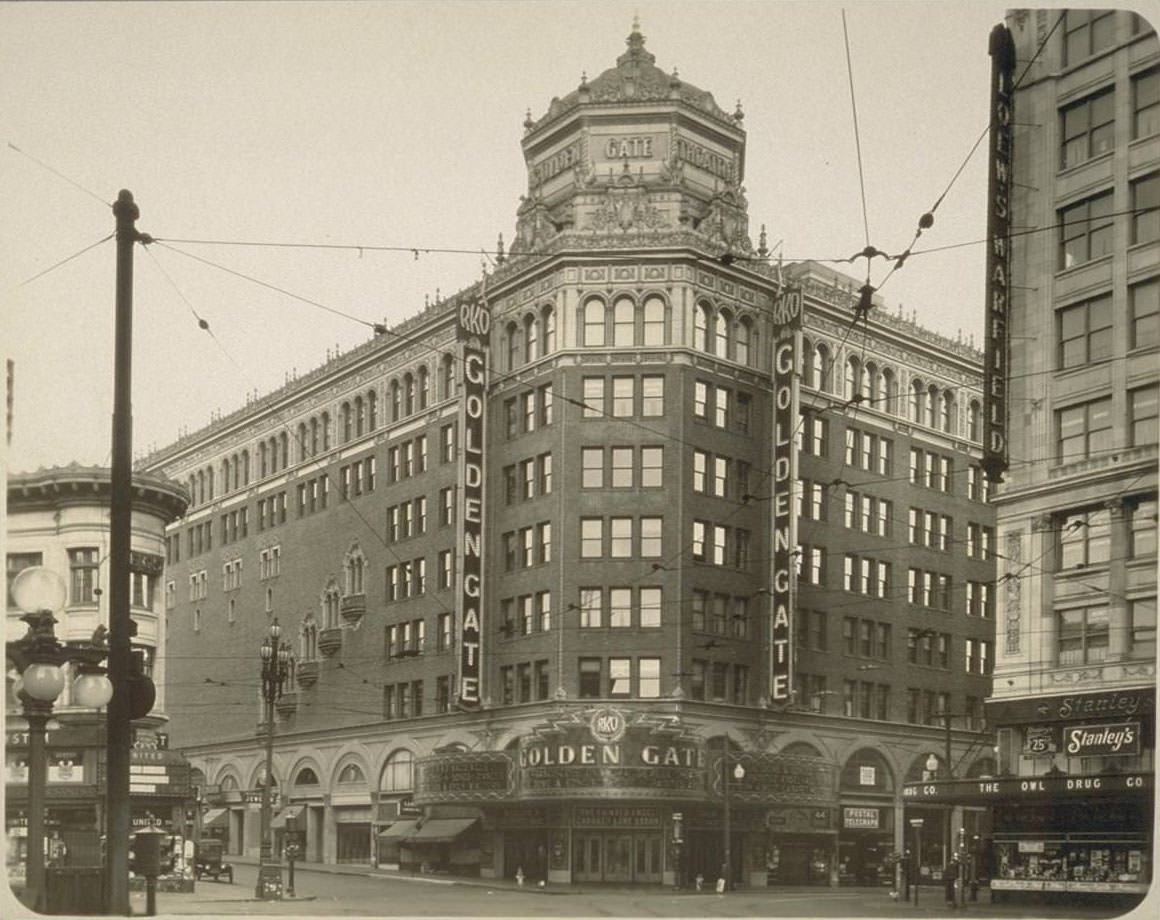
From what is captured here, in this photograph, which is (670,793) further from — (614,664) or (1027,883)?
(1027,883)

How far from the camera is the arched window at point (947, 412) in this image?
72.2ft

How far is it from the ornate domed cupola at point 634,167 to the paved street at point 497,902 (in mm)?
8093

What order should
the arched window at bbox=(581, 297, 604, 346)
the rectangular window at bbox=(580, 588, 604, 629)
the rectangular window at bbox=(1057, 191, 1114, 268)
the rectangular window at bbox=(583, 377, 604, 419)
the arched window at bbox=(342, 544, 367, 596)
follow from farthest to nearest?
the arched window at bbox=(342, 544, 367, 596)
the rectangular window at bbox=(580, 588, 604, 629)
the arched window at bbox=(581, 297, 604, 346)
the rectangular window at bbox=(583, 377, 604, 419)
the rectangular window at bbox=(1057, 191, 1114, 268)

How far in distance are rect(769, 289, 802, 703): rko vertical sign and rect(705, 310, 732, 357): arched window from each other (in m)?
0.83

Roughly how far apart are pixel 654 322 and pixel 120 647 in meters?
14.1

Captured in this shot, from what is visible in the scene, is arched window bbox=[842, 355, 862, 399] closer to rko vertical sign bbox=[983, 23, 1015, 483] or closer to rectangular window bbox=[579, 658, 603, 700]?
Result: rko vertical sign bbox=[983, 23, 1015, 483]

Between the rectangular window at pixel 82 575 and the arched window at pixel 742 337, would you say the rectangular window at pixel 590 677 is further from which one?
the rectangular window at pixel 82 575

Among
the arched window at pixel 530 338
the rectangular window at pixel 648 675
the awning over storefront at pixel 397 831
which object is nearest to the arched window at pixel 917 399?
the arched window at pixel 530 338

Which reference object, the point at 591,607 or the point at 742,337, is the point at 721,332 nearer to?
the point at 742,337

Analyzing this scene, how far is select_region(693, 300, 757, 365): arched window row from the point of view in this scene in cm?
2647

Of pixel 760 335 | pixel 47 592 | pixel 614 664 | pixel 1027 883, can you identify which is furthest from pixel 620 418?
pixel 47 592

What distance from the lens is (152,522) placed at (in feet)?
77.6

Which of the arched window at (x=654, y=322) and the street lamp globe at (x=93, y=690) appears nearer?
the street lamp globe at (x=93, y=690)

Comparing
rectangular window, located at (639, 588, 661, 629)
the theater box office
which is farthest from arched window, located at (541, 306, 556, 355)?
the theater box office
